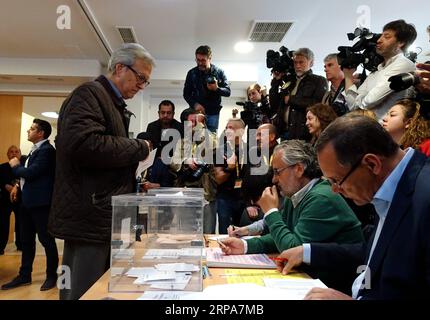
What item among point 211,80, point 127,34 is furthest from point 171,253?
point 127,34

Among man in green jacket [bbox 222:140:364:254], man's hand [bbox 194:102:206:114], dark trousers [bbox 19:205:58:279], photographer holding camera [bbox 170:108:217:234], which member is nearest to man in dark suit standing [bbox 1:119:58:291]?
dark trousers [bbox 19:205:58:279]

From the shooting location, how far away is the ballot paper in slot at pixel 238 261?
3.97 ft

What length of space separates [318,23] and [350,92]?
209 cm

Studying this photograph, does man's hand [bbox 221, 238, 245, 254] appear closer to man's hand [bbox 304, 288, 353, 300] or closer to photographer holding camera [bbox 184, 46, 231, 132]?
man's hand [bbox 304, 288, 353, 300]

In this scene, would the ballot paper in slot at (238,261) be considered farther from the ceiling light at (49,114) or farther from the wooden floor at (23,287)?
the ceiling light at (49,114)

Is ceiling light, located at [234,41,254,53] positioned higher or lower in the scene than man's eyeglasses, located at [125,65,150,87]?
higher

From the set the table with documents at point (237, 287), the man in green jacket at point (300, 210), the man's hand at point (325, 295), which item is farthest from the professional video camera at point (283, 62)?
the man's hand at point (325, 295)

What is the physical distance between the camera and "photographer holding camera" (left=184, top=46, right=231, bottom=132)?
3.30m

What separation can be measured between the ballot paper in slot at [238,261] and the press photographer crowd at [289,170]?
0.16ft

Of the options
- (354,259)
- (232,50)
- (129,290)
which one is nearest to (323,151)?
(354,259)

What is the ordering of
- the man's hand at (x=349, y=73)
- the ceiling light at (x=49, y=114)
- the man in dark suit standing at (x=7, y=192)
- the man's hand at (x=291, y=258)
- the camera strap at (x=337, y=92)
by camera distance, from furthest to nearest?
the ceiling light at (x=49, y=114) < the man in dark suit standing at (x=7, y=192) < the camera strap at (x=337, y=92) < the man's hand at (x=349, y=73) < the man's hand at (x=291, y=258)

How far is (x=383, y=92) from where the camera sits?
6.35ft

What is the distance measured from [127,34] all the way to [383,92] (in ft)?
10.7
